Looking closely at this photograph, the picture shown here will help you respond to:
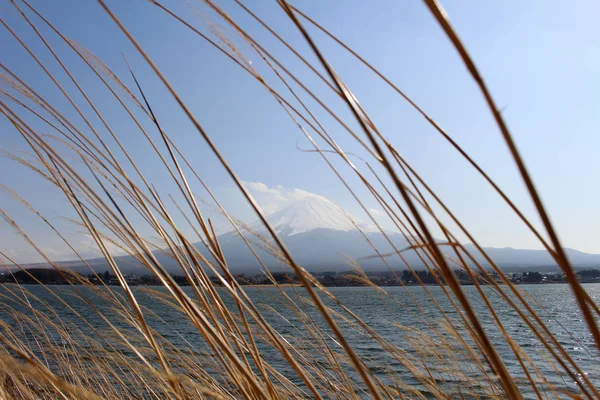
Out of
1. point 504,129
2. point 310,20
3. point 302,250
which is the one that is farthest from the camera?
point 302,250

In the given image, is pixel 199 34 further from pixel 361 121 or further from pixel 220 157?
pixel 361 121

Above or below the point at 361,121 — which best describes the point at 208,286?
below

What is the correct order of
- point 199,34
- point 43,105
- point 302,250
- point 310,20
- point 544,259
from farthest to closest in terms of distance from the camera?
1. point 544,259
2. point 302,250
3. point 43,105
4. point 199,34
5. point 310,20

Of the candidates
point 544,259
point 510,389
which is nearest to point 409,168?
point 510,389

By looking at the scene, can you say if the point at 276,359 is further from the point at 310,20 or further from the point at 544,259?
the point at 544,259

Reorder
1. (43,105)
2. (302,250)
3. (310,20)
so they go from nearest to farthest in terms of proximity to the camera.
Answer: (310,20), (43,105), (302,250)

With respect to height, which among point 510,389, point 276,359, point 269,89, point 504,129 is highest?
point 269,89

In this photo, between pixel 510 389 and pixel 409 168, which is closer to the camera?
pixel 510 389

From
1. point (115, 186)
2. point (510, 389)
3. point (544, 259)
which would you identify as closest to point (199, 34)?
point (115, 186)

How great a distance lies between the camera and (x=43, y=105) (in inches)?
40.0

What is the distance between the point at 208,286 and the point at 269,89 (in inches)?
13.0

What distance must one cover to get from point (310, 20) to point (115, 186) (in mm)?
665

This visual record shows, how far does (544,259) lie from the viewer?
474ft

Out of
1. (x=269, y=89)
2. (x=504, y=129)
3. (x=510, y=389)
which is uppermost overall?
(x=269, y=89)
